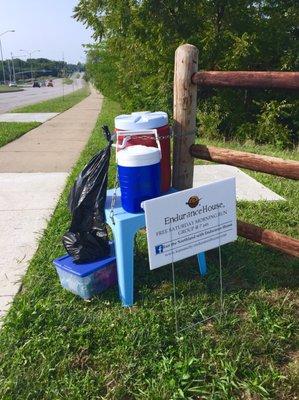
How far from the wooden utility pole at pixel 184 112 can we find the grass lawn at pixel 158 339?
74cm

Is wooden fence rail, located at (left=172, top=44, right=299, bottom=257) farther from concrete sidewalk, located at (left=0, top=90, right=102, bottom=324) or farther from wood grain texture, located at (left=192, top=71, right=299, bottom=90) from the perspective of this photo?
concrete sidewalk, located at (left=0, top=90, right=102, bottom=324)

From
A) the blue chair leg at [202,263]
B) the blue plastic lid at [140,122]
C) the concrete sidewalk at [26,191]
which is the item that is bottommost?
the concrete sidewalk at [26,191]

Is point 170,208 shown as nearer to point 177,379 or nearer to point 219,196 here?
point 219,196

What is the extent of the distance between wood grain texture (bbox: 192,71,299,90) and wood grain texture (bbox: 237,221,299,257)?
37.1 inches

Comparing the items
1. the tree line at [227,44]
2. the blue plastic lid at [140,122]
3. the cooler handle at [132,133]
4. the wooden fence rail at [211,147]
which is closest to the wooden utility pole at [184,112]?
the wooden fence rail at [211,147]

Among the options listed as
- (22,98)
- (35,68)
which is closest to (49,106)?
(22,98)

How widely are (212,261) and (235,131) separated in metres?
7.84

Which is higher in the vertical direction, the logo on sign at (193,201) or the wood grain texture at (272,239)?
the logo on sign at (193,201)

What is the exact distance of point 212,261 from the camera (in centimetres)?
325

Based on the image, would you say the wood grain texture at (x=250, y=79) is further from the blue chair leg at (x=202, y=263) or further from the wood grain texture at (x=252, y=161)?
the blue chair leg at (x=202, y=263)

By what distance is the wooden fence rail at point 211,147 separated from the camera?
2.45 meters

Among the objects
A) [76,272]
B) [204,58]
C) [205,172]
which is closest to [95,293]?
[76,272]

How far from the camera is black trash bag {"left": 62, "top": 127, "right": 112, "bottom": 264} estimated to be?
2.69 m

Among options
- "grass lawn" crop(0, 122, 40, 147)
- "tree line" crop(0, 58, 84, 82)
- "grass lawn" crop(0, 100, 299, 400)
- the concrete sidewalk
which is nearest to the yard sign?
"grass lawn" crop(0, 100, 299, 400)
